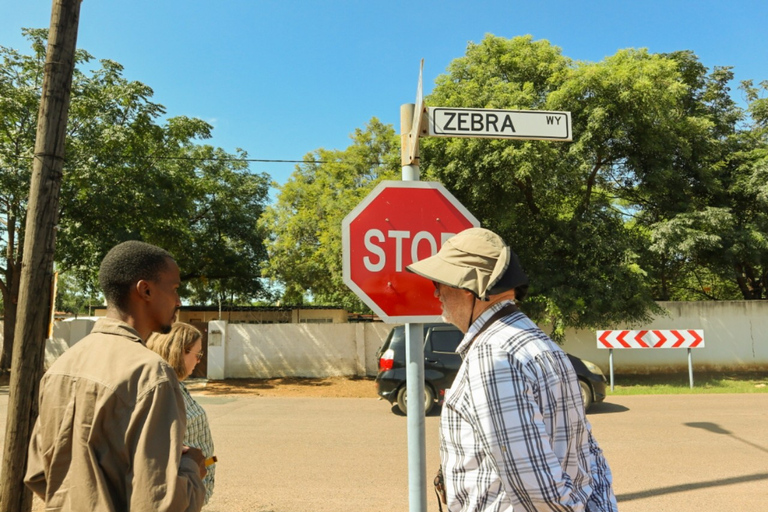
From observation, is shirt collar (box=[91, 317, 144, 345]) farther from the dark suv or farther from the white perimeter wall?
the white perimeter wall

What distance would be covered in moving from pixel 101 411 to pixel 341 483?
4967 mm

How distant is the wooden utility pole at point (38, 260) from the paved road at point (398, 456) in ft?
6.52

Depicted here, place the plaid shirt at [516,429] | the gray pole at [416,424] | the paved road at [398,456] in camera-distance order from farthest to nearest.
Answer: the paved road at [398,456] → the gray pole at [416,424] → the plaid shirt at [516,429]

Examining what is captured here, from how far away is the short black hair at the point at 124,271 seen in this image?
1.89m

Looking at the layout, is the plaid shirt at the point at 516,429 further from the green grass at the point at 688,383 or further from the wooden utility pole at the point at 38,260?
the green grass at the point at 688,383

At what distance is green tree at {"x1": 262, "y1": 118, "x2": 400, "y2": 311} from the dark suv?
654cm

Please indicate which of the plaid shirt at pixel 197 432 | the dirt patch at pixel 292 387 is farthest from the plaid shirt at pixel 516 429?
the dirt patch at pixel 292 387

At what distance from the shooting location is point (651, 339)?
43.7 ft

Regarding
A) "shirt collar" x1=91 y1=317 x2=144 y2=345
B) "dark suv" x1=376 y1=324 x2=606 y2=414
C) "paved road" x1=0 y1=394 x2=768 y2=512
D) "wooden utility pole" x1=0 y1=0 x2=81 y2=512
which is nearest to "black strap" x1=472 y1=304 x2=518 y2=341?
"shirt collar" x1=91 y1=317 x2=144 y2=345

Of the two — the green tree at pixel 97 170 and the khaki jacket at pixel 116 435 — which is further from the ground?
the green tree at pixel 97 170

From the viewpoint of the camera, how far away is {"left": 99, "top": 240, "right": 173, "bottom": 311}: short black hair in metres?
1.89

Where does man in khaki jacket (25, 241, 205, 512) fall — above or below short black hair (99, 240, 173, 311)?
below

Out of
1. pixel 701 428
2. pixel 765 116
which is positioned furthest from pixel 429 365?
pixel 765 116

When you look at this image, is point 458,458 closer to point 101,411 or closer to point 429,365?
point 101,411
